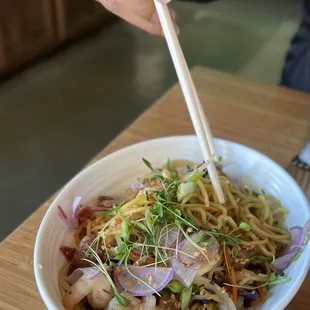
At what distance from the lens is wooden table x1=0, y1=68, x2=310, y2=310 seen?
904mm

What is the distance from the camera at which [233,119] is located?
100cm

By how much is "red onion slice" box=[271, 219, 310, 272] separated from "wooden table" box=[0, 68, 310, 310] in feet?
0.77

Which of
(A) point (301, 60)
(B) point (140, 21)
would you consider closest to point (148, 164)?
(B) point (140, 21)

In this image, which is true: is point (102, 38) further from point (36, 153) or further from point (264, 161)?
point (264, 161)

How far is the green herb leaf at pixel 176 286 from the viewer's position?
0.58 m

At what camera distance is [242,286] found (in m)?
0.60

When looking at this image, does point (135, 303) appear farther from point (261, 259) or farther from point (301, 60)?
point (301, 60)

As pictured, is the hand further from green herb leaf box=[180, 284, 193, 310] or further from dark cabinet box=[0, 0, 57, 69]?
dark cabinet box=[0, 0, 57, 69]

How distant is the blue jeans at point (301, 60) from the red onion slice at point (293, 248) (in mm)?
732

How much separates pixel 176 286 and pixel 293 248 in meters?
0.16

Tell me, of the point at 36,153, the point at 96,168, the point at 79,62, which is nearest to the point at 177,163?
the point at 96,168

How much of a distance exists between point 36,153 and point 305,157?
1.15 meters

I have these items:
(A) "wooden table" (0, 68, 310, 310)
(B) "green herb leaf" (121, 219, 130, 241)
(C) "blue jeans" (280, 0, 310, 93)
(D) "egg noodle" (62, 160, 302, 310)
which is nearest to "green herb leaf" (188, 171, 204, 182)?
(D) "egg noodle" (62, 160, 302, 310)

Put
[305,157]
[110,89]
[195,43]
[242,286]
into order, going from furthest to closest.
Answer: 1. [195,43]
2. [110,89]
3. [305,157]
4. [242,286]
